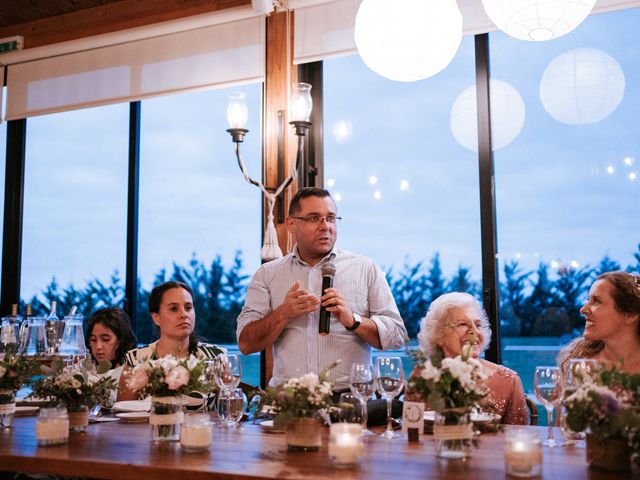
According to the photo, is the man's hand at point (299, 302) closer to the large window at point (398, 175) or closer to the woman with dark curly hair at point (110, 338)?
the woman with dark curly hair at point (110, 338)

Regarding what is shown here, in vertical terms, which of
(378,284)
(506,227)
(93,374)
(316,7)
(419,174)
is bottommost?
(93,374)

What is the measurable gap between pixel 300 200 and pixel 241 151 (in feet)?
3.69

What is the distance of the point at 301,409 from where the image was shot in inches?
80.5

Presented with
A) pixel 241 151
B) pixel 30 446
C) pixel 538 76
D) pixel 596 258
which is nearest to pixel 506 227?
pixel 596 258

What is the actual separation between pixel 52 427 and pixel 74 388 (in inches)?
10.8

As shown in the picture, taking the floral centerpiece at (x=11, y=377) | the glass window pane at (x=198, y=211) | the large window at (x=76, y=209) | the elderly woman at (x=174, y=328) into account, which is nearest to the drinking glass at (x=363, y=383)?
the floral centerpiece at (x=11, y=377)

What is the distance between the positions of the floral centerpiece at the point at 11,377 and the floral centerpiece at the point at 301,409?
3.35 feet

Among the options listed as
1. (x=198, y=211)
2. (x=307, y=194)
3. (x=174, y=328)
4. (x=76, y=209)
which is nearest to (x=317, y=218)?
(x=307, y=194)

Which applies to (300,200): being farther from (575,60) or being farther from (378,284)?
(575,60)

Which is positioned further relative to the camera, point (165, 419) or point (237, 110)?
point (237, 110)

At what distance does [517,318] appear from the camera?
160 inches

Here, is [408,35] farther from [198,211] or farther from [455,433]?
[198,211]

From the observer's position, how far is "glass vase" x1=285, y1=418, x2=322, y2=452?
2053mm

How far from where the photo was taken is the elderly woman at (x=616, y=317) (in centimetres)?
289
